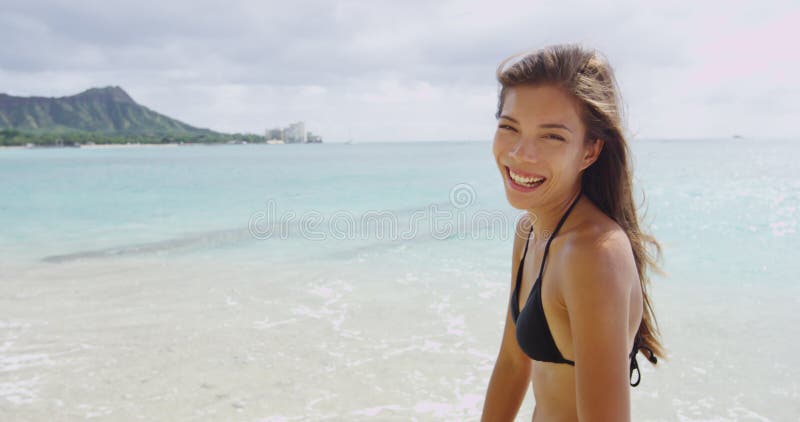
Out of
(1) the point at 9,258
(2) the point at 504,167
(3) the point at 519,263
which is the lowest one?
(1) the point at 9,258

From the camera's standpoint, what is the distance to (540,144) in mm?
1589

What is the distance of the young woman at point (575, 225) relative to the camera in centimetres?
137

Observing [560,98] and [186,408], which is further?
[186,408]

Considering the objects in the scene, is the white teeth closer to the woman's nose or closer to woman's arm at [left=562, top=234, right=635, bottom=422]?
the woman's nose

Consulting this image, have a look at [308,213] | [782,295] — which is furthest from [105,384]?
[308,213]

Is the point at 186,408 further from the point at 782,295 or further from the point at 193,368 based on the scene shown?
the point at 782,295

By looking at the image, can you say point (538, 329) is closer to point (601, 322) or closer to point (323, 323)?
point (601, 322)

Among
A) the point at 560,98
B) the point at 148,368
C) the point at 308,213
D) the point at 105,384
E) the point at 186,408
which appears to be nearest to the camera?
the point at 560,98

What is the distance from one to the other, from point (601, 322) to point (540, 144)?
52 centimetres

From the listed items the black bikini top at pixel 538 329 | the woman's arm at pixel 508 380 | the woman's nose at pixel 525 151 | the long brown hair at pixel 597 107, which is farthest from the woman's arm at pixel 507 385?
the woman's nose at pixel 525 151

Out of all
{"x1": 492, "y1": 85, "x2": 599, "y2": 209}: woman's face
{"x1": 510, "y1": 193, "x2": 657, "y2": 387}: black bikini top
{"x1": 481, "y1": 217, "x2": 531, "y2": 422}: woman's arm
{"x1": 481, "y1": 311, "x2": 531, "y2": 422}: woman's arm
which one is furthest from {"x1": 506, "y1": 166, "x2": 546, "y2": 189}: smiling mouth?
{"x1": 481, "y1": 311, "x2": 531, "y2": 422}: woman's arm

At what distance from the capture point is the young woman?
1.37 m

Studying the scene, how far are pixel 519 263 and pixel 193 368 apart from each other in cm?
410

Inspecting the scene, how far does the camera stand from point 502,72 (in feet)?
5.57
